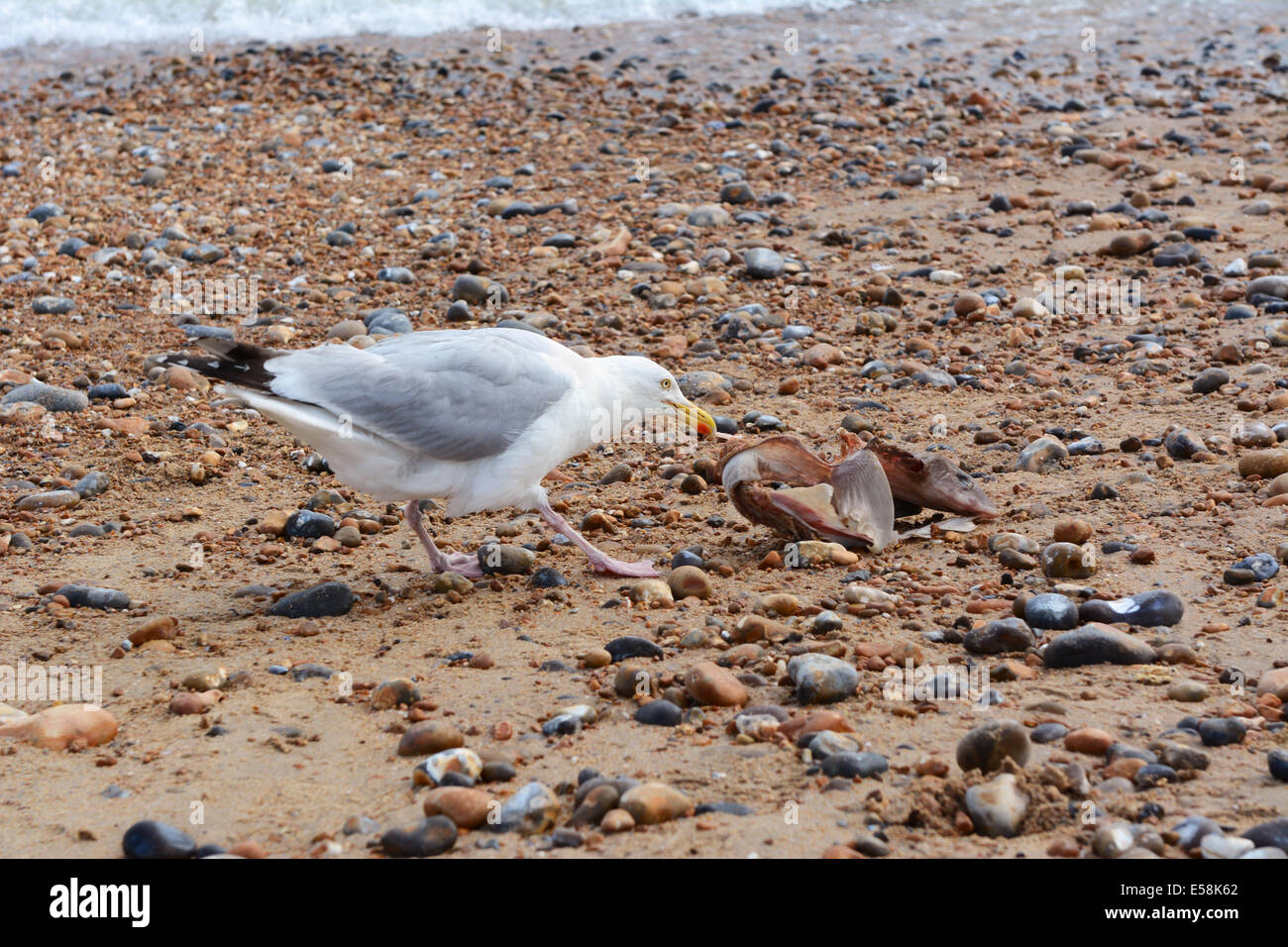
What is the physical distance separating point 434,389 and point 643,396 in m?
0.95

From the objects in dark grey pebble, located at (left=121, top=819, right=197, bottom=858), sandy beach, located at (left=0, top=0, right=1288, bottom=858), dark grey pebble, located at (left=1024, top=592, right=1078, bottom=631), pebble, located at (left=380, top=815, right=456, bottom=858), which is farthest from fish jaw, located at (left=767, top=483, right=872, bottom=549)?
dark grey pebble, located at (left=121, top=819, right=197, bottom=858)

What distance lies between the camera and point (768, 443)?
214 inches

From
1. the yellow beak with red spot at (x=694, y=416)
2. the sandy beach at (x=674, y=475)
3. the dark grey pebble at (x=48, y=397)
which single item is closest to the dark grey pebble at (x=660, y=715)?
the sandy beach at (x=674, y=475)

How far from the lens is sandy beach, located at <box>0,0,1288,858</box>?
354cm

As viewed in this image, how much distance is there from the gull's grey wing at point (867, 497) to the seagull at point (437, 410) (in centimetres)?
80

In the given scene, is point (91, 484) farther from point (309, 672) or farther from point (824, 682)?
point (824, 682)

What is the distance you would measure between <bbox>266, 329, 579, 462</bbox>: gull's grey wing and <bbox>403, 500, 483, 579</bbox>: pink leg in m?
0.47

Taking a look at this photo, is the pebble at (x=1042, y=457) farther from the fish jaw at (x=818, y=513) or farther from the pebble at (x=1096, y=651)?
the pebble at (x=1096, y=651)

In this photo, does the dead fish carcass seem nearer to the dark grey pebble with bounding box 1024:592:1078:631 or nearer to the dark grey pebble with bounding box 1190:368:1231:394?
the dark grey pebble with bounding box 1024:592:1078:631

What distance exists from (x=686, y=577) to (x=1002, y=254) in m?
4.86

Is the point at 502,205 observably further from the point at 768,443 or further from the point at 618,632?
the point at 618,632

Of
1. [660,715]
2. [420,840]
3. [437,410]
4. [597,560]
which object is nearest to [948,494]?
[597,560]

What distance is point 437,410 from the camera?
5.07 metres

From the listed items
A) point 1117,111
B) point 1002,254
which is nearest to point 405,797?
point 1002,254
